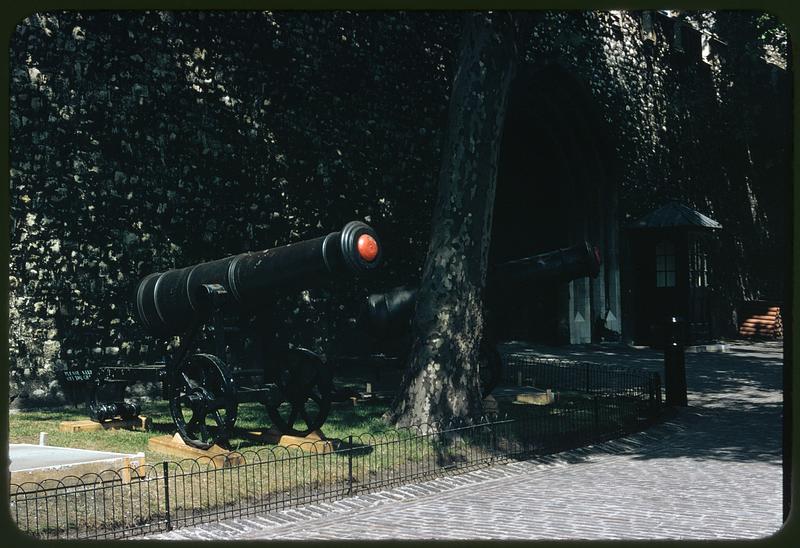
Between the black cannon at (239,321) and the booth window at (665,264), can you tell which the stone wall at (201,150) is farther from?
the booth window at (665,264)

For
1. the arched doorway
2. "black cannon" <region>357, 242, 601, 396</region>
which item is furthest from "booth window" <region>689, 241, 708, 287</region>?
"black cannon" <region>357, 242, 601, 396</region>

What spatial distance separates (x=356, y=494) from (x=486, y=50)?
546 cm

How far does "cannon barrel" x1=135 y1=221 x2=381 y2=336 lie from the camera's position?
29.3ft

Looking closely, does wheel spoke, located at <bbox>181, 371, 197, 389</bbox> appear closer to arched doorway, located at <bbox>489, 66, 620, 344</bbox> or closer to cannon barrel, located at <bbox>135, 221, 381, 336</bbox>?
cannon barrel, located at <bbox>135, 221, 381, 336</bbox>

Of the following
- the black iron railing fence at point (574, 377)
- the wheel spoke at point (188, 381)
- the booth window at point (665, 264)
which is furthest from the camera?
the booth window at point (665, 264)

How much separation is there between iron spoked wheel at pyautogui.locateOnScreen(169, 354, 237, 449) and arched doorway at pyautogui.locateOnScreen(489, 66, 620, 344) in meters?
14.4

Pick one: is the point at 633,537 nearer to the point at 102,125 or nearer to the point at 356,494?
the point at 356,494

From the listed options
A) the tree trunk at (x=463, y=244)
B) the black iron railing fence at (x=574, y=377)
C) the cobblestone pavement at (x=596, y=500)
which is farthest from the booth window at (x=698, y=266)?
the tree trunk at (x=463, y=244)

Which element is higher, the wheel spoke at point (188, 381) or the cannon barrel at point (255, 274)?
the cannon barrel at point (255, 274)

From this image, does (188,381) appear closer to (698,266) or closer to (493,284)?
(493,284)

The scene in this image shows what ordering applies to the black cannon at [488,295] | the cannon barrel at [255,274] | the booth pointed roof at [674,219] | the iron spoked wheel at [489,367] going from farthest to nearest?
the booth pointed roof at [674,219] < the black cannon at [488,295] < the iron spoked wheel at [489,367] < the cannon barrel at [255,274]

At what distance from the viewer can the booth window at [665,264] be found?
915 inches

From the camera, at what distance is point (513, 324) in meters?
24.2

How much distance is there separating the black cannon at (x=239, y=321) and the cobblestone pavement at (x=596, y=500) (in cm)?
189
